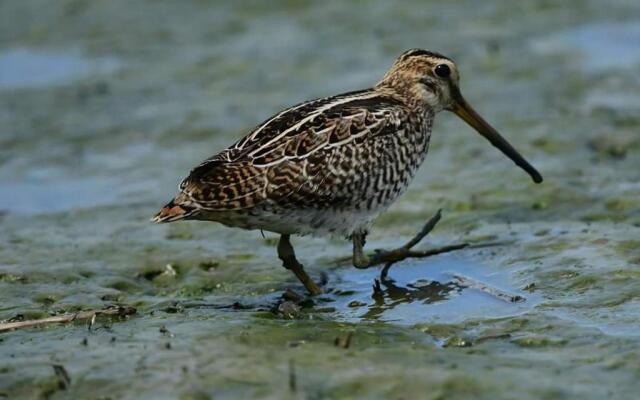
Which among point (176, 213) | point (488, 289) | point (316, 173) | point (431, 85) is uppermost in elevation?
point (431, 85)

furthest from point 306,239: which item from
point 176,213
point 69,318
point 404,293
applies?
point 69,318

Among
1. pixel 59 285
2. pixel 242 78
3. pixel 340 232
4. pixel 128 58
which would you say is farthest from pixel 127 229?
pixel 128 58

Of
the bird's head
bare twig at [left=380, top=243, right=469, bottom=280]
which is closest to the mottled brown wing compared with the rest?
the bird's head

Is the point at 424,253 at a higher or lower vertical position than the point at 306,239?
lower

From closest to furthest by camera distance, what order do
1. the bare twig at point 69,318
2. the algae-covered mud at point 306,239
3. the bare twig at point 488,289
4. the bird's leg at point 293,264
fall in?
the algae-covered mud at point 306,239, the bare twig at point 69,318, the bare twig at point 488,289, the bird's leg at point 293,264

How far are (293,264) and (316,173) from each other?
879 mm

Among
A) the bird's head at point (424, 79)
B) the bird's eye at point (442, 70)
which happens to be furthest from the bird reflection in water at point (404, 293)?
the bird's eye at point (442, 70)

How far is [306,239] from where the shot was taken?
997 cm

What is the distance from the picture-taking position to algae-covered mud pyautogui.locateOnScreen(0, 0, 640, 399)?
6.57 m

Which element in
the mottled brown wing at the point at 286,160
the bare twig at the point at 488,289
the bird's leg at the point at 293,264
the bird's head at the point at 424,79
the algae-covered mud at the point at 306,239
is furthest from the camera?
the bird's head at the point at 424,79

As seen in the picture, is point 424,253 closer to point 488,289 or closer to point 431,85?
point 488,289

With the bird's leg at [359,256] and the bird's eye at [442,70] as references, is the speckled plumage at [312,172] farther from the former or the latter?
the bird's eye at [442,70]

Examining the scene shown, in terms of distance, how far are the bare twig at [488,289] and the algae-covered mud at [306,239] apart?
0.04m

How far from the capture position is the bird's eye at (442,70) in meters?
8.89
